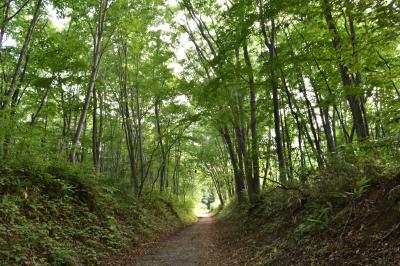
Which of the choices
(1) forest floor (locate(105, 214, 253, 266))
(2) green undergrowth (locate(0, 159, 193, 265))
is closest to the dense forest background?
(2) green undergrowth (locate(0, 159, 193, 265))

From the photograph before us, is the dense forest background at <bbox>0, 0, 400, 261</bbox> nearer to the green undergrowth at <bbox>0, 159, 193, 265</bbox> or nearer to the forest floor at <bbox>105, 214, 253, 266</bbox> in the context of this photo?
the green undergrowth at <bbox>0, 159, 193, 265</bbox>

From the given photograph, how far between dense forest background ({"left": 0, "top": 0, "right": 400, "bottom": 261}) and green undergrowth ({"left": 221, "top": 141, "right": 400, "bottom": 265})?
94 mm

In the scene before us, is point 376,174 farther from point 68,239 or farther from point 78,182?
point 78,182

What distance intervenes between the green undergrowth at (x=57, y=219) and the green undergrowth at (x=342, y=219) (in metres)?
4.51

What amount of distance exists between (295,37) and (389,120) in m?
6.57

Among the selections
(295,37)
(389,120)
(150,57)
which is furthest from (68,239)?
(150,57)

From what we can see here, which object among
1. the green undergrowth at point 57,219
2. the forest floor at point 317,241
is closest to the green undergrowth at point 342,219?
the forest floor at point 317,241

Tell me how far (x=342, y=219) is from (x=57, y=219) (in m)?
7.19

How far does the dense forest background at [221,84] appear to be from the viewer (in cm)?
Result: 675

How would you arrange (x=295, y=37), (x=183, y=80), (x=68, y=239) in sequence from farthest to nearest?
(x=183, y=80), (x=295, y=37), (x=68, y=239)

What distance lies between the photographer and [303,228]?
21.7 feet

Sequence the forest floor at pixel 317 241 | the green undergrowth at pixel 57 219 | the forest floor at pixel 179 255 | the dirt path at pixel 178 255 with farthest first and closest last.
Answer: the dirt path at pixel 178 255 → the forest floor at pixel 179 255 → the green undergrowth at pixel 57 219 → the forest floor at pixel 317 241

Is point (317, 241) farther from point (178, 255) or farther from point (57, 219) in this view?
point (57, 219)

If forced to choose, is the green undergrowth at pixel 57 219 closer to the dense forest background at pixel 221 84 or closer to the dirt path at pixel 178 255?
the dense forest background at pixel 221 84
